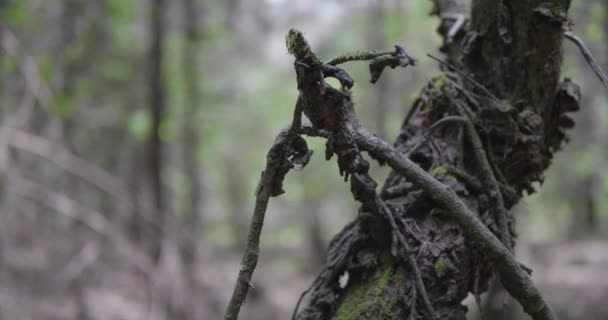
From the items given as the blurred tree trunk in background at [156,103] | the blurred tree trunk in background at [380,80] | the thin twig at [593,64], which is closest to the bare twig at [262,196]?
the thin twig at [593,64]

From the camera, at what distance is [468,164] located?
5.34ft

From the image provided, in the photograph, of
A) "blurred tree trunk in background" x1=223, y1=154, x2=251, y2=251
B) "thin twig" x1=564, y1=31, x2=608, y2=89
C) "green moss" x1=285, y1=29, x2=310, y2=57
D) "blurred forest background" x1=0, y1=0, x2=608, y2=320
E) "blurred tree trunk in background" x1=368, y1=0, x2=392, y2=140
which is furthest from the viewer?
"blurred tree trunk in background" x1=223, y1=154, x2=251, y2=251

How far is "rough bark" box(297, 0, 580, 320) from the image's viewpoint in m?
1.41

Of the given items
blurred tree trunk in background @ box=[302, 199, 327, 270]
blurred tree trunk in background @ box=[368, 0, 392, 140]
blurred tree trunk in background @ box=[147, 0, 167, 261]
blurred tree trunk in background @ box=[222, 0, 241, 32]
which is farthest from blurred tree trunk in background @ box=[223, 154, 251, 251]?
blurred tree trunk in background @ box=[147, 0, 167, 261]

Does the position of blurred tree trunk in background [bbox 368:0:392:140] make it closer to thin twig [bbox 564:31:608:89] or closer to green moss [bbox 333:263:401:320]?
thin twig [bbox 564:31:608:89]

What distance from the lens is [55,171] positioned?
5.93 m

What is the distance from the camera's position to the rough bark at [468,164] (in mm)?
1413

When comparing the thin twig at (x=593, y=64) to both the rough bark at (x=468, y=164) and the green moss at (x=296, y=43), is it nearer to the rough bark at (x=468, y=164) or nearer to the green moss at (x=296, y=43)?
the rough bark at (x=468, y=164)

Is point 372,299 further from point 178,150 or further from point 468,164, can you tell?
point 178,150

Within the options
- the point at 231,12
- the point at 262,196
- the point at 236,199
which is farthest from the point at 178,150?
the point at 262,196

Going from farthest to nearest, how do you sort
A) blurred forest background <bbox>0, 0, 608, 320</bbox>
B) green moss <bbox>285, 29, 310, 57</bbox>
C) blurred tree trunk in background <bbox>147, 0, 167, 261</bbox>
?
blurred tree trunk in background <bbox>147, 0, 167, 261</bbox>
blurred forest background <bbox>0, 0, 608, 320</bbox>
green moss <bbox>285, 29, 310, 57</bbox>

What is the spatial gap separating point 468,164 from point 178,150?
39.9ft

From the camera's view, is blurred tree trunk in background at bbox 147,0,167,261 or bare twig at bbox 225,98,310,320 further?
blurred tree trunk in background at bbox 147,0,167,261

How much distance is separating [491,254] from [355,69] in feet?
29.5
